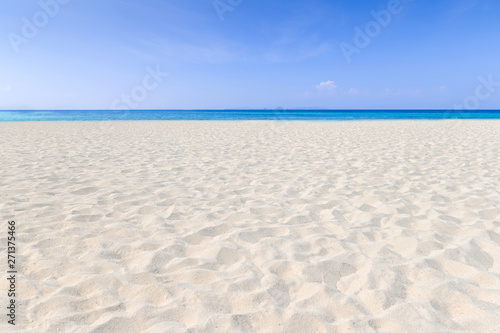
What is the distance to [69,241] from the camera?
8.48 ft

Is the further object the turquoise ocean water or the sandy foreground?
the turquoise ocean water

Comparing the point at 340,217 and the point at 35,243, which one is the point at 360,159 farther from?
the point at 35,243

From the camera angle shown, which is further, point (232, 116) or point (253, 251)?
point (232, 116)

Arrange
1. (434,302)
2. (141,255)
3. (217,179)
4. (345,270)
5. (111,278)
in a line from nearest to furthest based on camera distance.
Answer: (434,302) → (111,278) → (345,270) → (141,255) → (217,179)

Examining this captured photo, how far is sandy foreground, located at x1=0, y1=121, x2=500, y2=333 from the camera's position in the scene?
174 cm

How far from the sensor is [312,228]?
2914mm

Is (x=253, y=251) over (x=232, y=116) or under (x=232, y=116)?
over

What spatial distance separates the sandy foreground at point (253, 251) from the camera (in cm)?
174

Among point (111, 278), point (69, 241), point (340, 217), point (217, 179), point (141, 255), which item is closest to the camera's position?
point (111, 278)

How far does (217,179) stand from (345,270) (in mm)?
2869

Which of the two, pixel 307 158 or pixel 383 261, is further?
pixel 307 158

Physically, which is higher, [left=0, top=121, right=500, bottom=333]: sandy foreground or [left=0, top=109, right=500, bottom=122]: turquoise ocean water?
[left=0, top=121, right=500, bottom=333]: sandy foreground

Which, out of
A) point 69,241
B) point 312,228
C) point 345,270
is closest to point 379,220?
point 312,228

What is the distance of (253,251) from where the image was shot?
8.12 feet
